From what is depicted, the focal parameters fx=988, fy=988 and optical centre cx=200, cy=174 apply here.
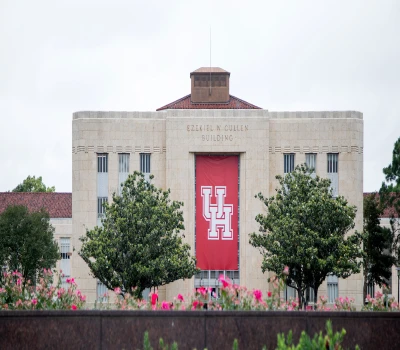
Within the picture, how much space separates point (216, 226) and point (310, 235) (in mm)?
16569

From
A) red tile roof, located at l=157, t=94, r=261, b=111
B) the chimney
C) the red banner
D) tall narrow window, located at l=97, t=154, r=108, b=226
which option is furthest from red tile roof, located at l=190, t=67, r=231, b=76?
tall narrow window, located at l=97, t=154, r=108, b=226

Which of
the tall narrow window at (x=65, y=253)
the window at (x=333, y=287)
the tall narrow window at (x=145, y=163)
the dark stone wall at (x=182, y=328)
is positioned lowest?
the window at (x=333, y=287)

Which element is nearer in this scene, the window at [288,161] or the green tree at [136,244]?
the green tree at [136,244]

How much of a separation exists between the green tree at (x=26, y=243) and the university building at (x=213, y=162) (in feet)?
28.2

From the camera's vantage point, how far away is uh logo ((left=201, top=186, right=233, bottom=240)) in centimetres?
7138

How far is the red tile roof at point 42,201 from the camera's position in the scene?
9356 cm

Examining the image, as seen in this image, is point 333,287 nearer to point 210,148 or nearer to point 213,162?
point 213,162

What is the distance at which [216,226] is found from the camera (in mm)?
71500

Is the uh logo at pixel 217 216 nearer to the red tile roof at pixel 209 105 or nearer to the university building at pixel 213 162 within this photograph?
the university building at pixel 213 162

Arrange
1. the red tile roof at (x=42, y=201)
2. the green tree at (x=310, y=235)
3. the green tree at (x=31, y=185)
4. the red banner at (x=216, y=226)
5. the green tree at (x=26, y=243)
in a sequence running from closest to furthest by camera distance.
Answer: the green tree at (x=310, y=235), the red banner at (x=216, y=226), the green tree at (x=26, y=243), the red tile roof at (x=42, y=201), the green tree at (x=31, y=185)

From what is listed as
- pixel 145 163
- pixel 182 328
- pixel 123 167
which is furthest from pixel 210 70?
pixel 182 328

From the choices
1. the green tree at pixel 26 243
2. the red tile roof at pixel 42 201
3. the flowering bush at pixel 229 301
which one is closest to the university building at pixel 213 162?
the green tree at pixel 26 243

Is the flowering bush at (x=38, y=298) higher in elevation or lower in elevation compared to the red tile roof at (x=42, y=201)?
lower

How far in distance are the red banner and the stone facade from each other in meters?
0.56
